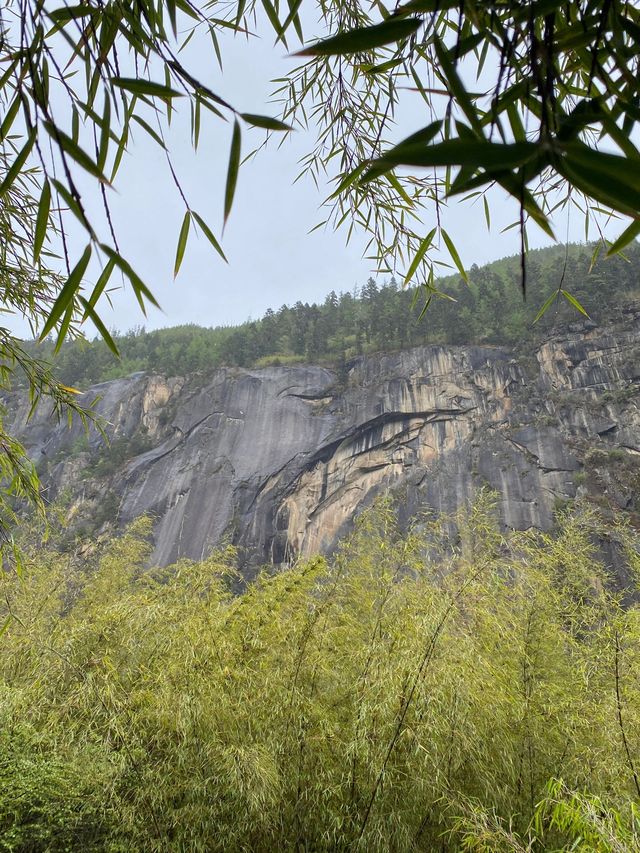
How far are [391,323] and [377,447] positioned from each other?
7476mm

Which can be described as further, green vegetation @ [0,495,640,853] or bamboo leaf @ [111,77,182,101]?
green vegetation @ [0,495,640,853]

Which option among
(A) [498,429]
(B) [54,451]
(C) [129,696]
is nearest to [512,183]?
(C) [129,696]

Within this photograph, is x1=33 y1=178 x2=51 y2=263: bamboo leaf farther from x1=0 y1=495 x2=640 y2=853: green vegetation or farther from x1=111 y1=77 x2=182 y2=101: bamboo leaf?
x1=0 y1=495 x2=640 y2=853: green vegetation

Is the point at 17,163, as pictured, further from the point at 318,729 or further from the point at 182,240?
the point at 318,729

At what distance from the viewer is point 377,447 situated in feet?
58.6

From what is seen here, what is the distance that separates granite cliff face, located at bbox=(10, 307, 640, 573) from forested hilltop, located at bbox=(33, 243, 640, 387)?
5.02ft

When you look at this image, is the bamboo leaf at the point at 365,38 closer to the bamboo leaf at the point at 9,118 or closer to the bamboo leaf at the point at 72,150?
the bamboo leaf at the point at 72,150

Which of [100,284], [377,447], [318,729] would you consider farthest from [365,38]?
[377,447]

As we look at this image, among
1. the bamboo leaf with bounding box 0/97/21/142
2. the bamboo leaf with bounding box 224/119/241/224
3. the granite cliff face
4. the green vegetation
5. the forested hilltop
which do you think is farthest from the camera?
the forested hilltop

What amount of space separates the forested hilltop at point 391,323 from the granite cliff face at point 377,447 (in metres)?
1.53

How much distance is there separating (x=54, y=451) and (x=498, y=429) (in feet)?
67.3

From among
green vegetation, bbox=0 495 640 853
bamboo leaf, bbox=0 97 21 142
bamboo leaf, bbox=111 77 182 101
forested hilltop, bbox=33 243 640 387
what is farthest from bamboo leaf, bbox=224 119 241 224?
forested hilltop, bbox=33 243 640 387

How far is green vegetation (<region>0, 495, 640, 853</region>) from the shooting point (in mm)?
2369

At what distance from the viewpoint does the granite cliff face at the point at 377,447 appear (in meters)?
15.2
